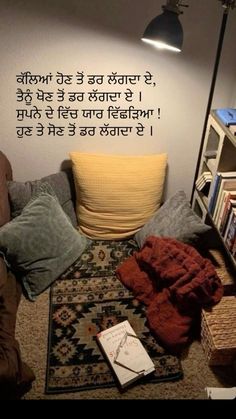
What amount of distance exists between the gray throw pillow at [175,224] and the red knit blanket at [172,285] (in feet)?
0.20

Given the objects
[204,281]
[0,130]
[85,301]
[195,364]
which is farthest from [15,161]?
[195,364]

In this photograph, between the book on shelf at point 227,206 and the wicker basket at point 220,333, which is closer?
the wicker basket at point 220,333

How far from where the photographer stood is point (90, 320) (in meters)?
1.54

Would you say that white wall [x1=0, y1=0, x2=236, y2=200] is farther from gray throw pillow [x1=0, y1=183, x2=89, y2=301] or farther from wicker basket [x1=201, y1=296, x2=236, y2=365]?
wicker basket [x1=201, y1=296, x2=236, y2=365]

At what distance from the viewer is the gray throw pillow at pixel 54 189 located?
1.82 metres

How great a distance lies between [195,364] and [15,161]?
1.48m

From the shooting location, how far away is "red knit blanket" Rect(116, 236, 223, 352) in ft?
4.78

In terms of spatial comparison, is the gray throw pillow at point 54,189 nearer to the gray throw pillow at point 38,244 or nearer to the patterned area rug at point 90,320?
the gray throw pillow at point 38,244

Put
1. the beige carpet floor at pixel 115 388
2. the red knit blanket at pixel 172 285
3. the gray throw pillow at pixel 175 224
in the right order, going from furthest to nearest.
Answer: the gray throw pillow at pixel 175 224 → the red knit blanket at pixel 172 285 → the beige carpet floor at pixel 115 388

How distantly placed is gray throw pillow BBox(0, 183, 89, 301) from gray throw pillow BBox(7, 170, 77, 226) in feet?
0.27

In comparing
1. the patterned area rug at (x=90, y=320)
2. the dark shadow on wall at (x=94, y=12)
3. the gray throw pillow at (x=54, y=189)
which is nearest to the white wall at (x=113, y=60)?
the dark shadow on wall at (x=94, y=12)

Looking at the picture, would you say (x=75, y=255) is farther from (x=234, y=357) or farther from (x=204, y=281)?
(x=234, y=357)

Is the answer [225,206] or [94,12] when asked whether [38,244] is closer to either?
[225,206]

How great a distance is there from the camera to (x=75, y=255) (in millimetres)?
1791
